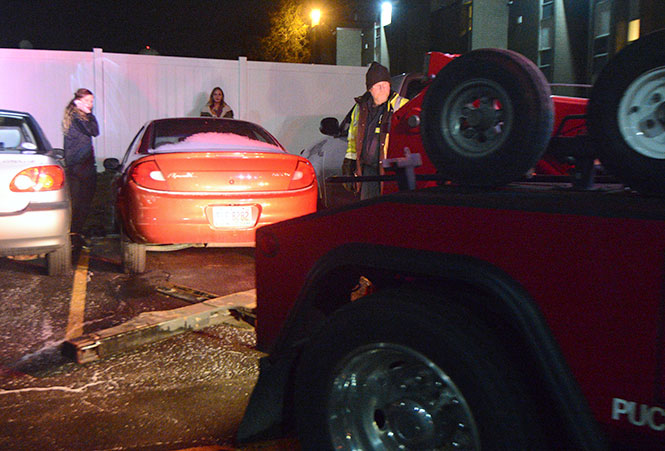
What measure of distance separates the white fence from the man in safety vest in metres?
7.61

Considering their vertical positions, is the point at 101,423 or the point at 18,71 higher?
the point at 18,71

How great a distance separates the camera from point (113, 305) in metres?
5.03

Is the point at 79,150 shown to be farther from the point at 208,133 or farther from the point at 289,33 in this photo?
the point at 289,33

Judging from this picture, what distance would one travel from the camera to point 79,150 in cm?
834

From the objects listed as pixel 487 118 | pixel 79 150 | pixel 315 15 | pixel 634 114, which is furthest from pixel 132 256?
pixel 315 15

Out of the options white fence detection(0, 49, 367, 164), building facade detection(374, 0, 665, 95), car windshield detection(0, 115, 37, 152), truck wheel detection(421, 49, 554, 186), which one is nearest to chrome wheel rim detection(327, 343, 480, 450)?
truck wheel detection(421, 49, 554, 186)

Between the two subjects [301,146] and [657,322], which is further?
[301,146]

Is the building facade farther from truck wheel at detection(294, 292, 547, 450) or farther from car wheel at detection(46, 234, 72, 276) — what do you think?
truck wheel at detection(294, 292, 547, 450)

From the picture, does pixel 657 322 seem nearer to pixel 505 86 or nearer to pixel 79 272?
pixel 505 86

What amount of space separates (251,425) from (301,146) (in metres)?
11.4

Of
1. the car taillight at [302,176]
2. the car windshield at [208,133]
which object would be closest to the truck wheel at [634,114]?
the car taillight at [302,176]

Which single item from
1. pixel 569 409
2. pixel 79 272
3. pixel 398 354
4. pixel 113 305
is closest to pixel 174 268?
pixel 79 272

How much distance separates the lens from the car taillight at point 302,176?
228 inches

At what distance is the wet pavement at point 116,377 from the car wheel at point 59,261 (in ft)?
0.73
